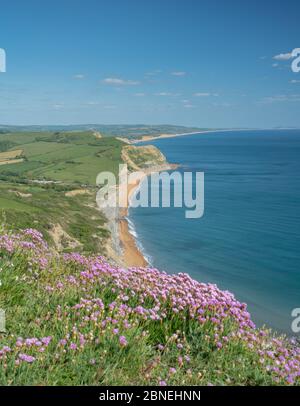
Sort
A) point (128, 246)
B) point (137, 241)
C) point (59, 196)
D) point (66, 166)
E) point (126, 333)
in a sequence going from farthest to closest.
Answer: point (66, 166)
point (59, 196)
point (137, 241)
point (128, 246)
point (126, 333)

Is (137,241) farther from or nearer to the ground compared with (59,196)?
nearer to the ground

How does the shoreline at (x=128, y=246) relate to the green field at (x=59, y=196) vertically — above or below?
below

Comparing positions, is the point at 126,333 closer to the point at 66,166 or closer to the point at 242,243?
the point at 242,243

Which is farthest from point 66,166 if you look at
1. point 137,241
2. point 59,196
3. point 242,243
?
point 242,243

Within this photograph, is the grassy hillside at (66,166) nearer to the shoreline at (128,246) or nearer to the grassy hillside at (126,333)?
the shoreline at (128,246)

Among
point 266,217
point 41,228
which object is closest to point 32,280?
point 41,228

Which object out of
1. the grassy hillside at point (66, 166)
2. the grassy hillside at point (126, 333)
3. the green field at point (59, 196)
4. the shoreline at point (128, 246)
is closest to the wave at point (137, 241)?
the shoreline at point (128, 246)

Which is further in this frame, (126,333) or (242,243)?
(242,243)
